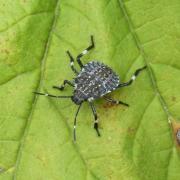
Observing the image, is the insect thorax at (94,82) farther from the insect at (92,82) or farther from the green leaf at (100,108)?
the green leaf at (100,108)

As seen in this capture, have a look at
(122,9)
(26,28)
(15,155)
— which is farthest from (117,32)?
(15,155)

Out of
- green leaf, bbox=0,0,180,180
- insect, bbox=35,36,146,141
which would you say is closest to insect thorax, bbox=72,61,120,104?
insect, bbox=35,36,146,141

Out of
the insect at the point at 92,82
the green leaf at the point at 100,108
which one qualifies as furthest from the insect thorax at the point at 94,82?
the green leaf at the point at 100,108

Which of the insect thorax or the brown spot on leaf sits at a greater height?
the insect thorax

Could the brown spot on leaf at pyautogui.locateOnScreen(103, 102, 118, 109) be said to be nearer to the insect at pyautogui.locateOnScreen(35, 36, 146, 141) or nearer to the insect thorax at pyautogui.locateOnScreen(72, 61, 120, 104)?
the insect at pyautogui.locateOnScreen(35, 36, 146, 141)

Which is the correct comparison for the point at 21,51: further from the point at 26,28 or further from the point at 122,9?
the point at 122,9

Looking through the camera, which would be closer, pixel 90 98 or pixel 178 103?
pixel 178 103

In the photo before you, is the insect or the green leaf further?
the insect
